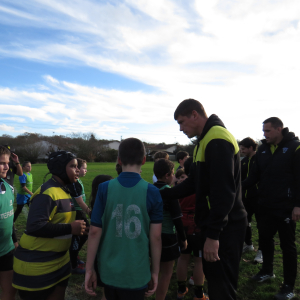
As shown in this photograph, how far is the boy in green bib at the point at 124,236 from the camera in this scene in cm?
190

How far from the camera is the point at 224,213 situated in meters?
2.00

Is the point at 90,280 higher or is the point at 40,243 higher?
the point at 40,243

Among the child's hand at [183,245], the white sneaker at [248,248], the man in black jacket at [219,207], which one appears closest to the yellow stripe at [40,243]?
the man in black jacket at [219,207]

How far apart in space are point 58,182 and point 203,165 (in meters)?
1.47

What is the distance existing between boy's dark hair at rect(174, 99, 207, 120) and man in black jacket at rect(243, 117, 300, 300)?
1.87 metres

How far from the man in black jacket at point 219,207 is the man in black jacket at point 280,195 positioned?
1.65m

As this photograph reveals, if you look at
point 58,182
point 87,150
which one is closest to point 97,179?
point 58,182

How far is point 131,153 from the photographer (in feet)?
6.73

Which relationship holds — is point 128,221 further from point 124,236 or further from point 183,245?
point 183,245

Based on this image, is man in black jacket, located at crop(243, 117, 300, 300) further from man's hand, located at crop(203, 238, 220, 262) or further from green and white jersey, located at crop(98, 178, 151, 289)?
green and white jersey, located at crop(98, 178, 151, 289)

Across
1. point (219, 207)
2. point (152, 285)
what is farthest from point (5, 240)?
point (219, 207)

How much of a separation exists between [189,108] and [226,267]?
62.8 inches

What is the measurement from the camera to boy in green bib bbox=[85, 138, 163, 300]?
190cm

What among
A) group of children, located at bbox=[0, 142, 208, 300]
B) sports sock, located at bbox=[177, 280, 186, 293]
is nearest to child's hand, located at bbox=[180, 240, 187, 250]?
sports sock, located at bbox=[177, 280, 186, 293]
